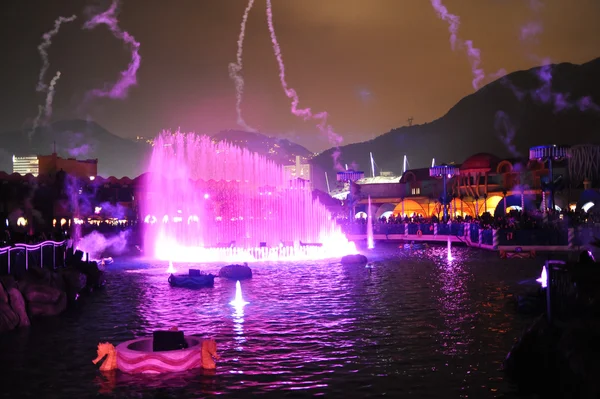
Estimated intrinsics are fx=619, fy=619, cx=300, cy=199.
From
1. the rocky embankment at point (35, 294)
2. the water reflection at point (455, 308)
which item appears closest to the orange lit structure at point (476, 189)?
the water reflection at point (455, 308)

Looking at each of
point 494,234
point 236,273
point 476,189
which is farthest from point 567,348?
point 476,189

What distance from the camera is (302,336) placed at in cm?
1602

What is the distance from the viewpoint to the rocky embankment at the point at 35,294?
703 inches

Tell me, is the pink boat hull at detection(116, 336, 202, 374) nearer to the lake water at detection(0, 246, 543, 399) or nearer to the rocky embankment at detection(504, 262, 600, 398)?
the lake water at detection(0, 246, 543, 399)

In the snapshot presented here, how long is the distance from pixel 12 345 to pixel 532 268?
26.0 m

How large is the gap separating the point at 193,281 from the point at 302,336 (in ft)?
36.8

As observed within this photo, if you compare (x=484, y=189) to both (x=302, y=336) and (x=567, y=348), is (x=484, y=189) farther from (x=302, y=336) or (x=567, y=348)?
(x=567, y=348)

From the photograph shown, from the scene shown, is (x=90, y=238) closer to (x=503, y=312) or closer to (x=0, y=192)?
(x=0, y=192)

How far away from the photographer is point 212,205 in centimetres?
6475

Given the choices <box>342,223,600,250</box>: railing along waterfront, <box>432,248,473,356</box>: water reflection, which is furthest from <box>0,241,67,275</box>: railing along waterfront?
<box>342,223,600,250</box>: railing along waterfront

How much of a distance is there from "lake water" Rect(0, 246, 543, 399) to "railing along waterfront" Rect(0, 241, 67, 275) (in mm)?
2517

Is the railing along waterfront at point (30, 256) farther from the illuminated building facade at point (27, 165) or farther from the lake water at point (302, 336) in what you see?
the illuminated building facade at point (27, 165)

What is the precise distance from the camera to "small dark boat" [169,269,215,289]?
26188 millimetres

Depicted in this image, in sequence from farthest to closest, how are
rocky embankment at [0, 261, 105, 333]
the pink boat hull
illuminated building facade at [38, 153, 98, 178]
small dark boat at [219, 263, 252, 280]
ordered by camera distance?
illuminated building facade at [38, 153, 98, 178] < small dark boat at [219, 263, 252, 280] < rocky embankment at [0, 261, 105, 333] < the pink boat hull
